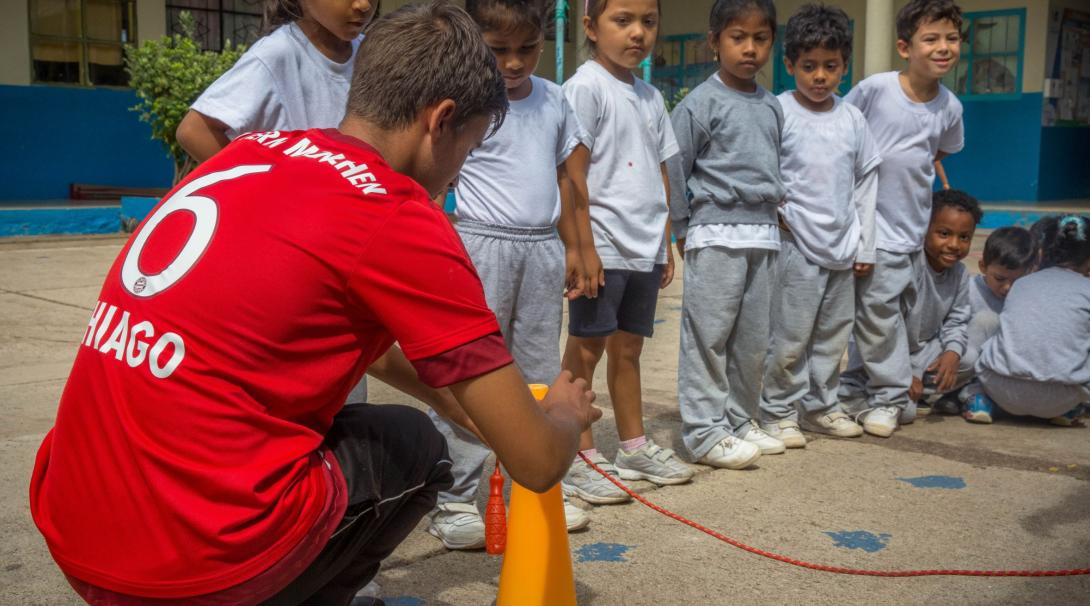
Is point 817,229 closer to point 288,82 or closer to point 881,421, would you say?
point 881,421

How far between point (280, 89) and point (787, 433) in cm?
227

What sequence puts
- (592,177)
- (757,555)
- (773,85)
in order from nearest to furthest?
(757,555)
(592,177)
(773,85)

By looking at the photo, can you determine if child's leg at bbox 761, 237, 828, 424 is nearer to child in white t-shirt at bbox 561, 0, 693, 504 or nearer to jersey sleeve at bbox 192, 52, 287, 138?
child in white t-shirt at bbox 561, 0, 693, 504

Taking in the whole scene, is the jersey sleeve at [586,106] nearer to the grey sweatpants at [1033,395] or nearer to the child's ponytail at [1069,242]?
the grey sweatpants at [1033,395]

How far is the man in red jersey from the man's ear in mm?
141

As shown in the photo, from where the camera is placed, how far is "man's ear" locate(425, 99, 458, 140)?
1.87m

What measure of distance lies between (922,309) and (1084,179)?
13260 millimetres

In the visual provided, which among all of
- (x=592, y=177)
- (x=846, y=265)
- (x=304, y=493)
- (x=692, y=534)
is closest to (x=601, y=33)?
(x=592, y=177)

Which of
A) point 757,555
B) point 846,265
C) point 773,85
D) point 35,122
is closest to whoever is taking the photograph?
point 757,555

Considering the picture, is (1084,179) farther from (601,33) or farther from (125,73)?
(601,33)

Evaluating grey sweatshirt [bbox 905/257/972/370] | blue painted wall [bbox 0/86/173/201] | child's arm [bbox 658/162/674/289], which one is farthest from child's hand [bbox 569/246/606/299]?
blue painted wall [bbox 0/86/173/201]

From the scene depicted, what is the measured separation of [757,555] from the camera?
2955mm

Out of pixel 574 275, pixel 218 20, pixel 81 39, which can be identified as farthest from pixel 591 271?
pixel 218 20

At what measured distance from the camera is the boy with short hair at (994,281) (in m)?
4.61
